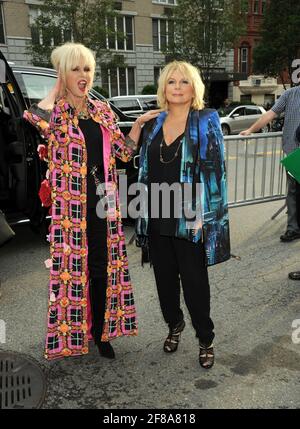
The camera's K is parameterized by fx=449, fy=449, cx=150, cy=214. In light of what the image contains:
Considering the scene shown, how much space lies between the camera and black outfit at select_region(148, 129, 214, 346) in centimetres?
266

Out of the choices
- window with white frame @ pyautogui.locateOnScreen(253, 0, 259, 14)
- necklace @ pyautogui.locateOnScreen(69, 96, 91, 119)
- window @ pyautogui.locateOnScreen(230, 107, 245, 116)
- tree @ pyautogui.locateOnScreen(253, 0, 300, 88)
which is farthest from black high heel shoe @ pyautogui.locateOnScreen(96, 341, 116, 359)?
window with white frame @ pyautogui.locateOnScreen(253, 0, 259, 14)

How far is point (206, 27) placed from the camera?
84.3 feet

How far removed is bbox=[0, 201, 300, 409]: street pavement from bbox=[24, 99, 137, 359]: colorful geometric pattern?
0.23 meters

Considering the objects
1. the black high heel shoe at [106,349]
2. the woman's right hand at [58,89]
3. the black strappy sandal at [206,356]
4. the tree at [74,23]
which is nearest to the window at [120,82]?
the tree at [74,23]

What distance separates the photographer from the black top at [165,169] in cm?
262

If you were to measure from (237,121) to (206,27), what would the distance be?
27.0ft

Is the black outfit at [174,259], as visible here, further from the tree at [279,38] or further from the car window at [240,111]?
the tree at [279,38]

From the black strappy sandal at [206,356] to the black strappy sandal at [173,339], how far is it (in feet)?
0.75

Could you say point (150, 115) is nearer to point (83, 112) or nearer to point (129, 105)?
point (83, 112)

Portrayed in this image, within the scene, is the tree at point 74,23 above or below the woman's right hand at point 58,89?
above

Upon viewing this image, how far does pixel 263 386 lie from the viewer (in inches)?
104

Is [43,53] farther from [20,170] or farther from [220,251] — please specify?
[220,251]

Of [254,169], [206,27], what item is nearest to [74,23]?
[206,27]

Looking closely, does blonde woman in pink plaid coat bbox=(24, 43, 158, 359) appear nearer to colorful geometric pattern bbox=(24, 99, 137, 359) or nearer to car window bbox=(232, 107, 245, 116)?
colorful geometric pattern bbox=(24, 99, 137, 359)
